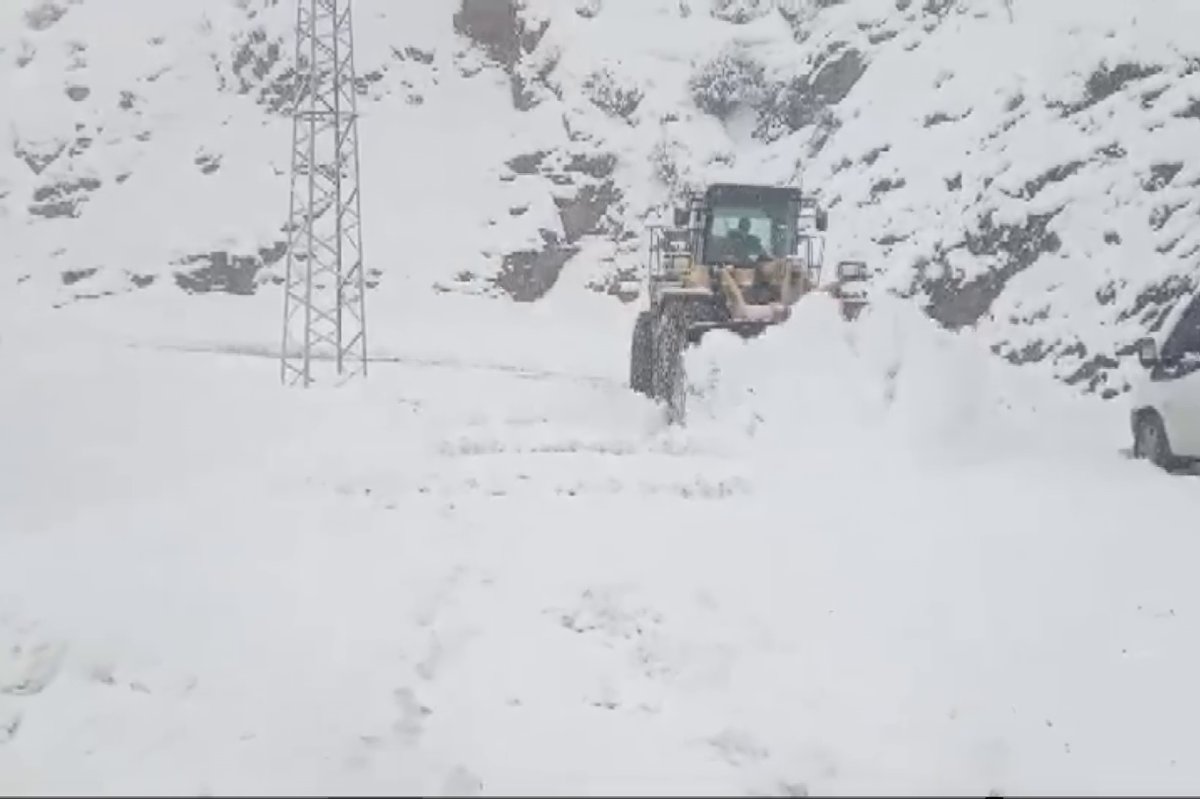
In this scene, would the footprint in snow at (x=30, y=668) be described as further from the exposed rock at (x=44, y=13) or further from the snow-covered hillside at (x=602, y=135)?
the exposed rock at (x=44, y=13)

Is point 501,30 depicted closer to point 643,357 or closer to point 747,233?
point 643,357

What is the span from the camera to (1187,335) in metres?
11.6

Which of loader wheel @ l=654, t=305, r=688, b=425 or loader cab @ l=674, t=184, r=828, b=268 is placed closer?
loader wheel @ l=654, t=305, r=688, b=425

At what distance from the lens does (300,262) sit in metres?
30.2

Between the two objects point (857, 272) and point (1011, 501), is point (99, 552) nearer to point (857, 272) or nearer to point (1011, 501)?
point (1011, 501)

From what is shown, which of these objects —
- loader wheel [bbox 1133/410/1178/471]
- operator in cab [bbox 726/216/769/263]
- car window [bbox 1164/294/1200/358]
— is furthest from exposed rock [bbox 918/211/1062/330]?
car window [bbox 1164/294/1200/358]

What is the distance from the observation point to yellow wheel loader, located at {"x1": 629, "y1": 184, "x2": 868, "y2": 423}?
14.3m

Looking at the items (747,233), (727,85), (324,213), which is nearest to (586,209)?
(727,85)

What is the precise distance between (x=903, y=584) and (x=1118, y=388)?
11.4 m

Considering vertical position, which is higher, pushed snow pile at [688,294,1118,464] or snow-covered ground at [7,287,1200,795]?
pushed snow pile at [688,294,1118,464]

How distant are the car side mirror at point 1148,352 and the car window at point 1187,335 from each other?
11cm

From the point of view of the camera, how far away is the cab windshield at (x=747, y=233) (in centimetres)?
1667

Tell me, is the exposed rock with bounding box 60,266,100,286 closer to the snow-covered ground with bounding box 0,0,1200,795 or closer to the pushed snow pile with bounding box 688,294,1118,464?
the snow-covered ground with bounding box 0,0,1200,795

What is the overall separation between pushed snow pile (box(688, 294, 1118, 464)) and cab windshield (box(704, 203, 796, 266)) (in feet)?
11.1
